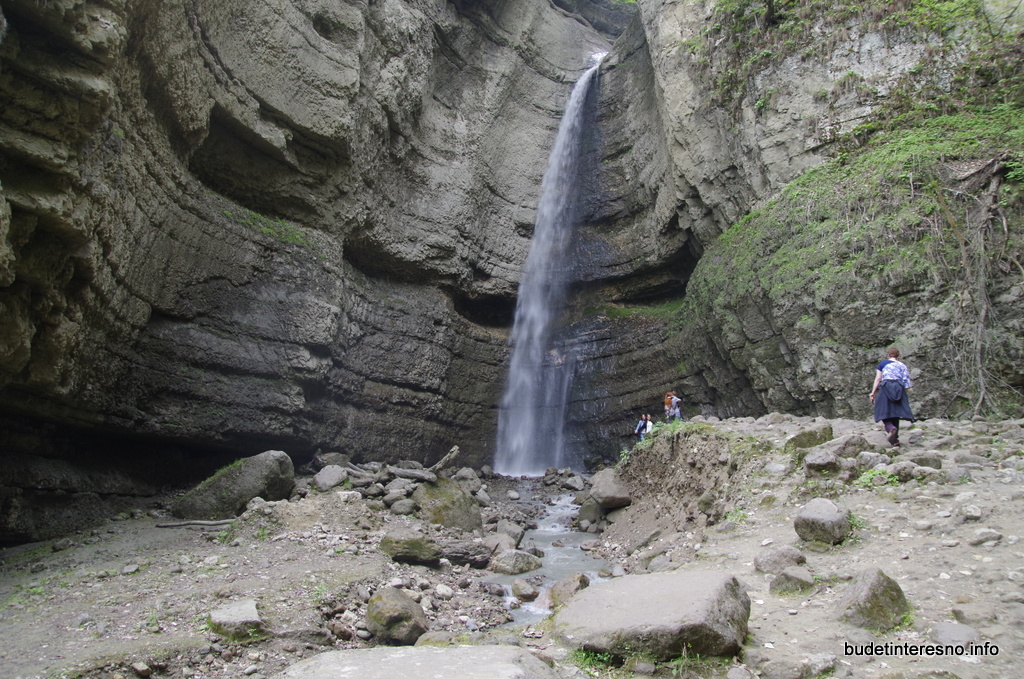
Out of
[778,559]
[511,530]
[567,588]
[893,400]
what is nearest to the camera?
[778,559]

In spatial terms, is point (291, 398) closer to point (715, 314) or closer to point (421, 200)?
point (421, 200)

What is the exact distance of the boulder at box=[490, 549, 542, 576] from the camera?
8.12m

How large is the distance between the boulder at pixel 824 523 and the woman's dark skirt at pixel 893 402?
2254 mm

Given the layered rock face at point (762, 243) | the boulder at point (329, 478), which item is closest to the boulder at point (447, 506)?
the boulder at point (329, 478)

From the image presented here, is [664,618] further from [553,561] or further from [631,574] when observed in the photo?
[553,561]

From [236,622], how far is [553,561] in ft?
16.5

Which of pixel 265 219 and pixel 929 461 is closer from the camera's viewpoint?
pixel 929 461

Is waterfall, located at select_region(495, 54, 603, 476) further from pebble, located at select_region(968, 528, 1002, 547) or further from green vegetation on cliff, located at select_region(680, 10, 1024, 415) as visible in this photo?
pebble, located at select_region(968, 528, 1002, 547)

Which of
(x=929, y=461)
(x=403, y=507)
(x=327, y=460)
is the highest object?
(x=929, y=461)

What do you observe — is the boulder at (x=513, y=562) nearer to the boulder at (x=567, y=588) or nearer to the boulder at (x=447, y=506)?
the boulder at (x=447, y=506)

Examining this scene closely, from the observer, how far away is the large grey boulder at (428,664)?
11.6 feet

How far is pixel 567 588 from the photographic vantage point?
623 centimetres

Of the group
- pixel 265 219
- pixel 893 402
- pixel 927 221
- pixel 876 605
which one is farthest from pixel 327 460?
pixel 927 221

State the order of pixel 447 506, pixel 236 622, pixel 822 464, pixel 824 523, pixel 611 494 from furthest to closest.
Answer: pixel 611 494 < pixel 447 506 < pixel 822 464 < pixel 824 523 < pixel 236 622
